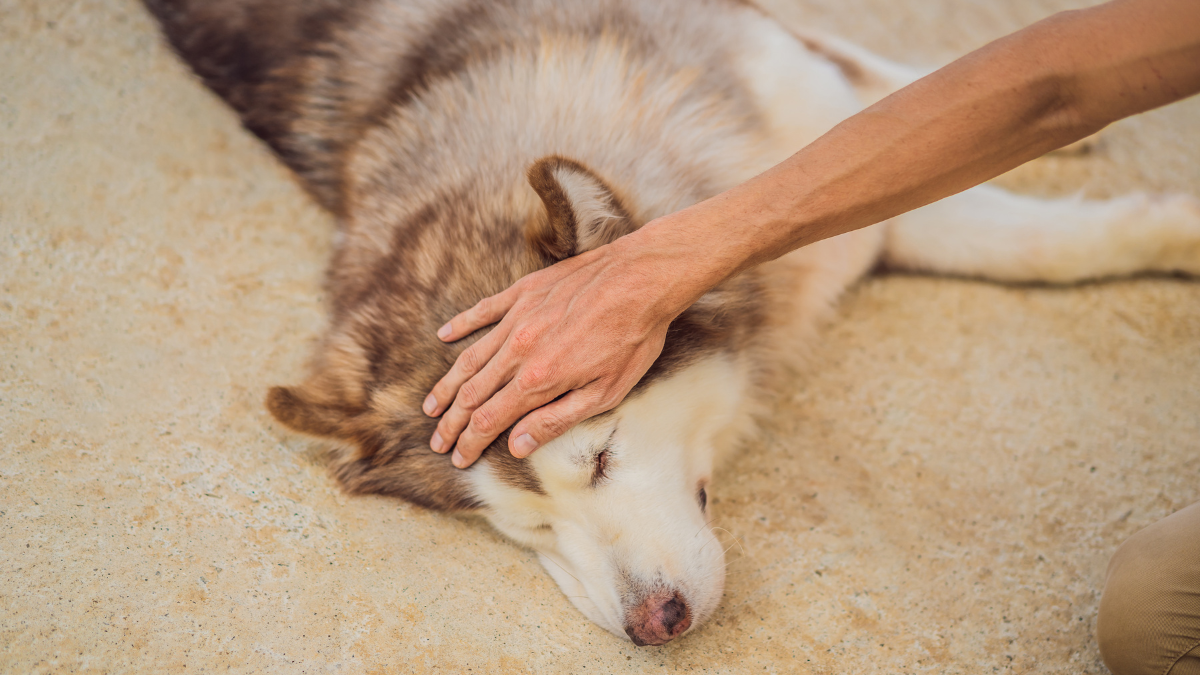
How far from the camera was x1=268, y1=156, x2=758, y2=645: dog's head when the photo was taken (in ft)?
5.96

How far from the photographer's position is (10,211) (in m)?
2.59

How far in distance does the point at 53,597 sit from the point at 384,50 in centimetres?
176

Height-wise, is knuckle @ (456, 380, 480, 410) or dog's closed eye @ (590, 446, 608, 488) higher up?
knuckle @ (456, 380, 480, 410)

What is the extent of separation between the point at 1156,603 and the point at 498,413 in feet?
4.77

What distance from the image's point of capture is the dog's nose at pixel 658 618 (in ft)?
5.76


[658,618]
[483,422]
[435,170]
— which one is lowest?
[658,618]

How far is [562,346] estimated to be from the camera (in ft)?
5.63

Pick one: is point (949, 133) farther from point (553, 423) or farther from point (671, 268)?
point (553, 423)

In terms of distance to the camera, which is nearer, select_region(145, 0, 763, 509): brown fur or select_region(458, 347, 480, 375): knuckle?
select_region(458, 347, 480, 375): knuckle

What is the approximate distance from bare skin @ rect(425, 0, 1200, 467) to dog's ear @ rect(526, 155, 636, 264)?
2.6 inches

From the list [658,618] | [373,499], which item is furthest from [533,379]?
[373,499]

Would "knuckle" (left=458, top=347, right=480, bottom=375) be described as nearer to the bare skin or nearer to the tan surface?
A: the bare skin

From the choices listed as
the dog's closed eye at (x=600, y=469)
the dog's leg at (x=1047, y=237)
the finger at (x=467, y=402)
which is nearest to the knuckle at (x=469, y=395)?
the finger at (x=467, y=402)

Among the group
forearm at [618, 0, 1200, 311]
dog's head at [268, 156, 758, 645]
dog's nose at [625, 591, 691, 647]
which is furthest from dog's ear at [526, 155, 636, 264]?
dog's nose at [625, 591, 691, 647]
